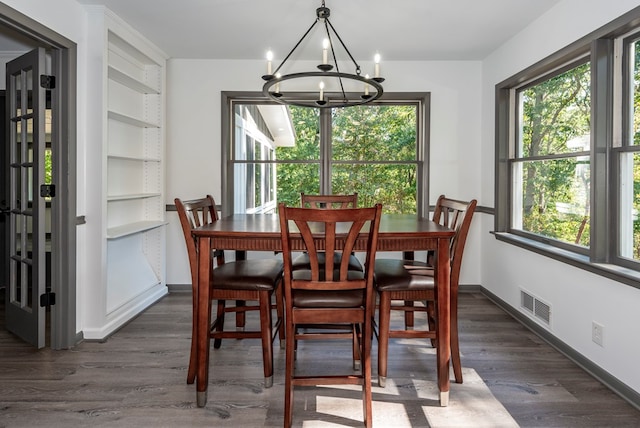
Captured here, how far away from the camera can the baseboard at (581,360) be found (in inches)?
86.7

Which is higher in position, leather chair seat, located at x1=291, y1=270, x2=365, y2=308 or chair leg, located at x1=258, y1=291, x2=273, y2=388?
leather chair seat, located at x1=291, y1=270, x2=365, y2=308

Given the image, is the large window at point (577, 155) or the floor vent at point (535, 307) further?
the floor vent at point (535, 307)

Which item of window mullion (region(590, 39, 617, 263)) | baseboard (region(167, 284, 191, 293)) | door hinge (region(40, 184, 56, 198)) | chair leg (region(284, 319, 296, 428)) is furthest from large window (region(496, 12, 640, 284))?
door hinge (region(40, 184, 56, 198))

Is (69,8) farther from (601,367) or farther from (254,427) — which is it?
(601,367)

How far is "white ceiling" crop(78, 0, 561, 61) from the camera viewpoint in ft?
9.86

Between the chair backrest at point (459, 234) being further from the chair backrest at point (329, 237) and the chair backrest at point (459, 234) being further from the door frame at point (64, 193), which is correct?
the door frame at point (64, 193)

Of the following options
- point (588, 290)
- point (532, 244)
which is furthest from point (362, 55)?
point (588, 290)

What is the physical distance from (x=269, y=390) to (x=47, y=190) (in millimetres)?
1945

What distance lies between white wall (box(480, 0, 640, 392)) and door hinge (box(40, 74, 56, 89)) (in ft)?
11.1

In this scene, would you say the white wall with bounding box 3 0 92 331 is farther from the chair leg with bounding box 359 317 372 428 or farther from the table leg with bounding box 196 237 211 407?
the chair leg with bounding box 359 317 372 428

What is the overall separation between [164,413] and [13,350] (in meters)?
1.50

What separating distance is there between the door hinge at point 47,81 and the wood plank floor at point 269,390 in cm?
175

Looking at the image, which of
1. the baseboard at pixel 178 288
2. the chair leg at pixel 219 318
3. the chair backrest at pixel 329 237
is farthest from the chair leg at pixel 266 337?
the baseboard at pixel 178 288

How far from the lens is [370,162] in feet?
14.7
